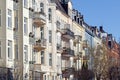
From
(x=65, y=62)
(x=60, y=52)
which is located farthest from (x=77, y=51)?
(x=60, y=52)

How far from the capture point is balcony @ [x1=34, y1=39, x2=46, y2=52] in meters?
61.6

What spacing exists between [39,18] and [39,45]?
10.7 ft

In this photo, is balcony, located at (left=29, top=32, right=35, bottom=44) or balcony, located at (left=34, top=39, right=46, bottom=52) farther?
balcony, located at (left=34, top=39, right=46, bottom=52)

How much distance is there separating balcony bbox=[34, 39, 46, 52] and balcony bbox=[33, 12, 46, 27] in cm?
204

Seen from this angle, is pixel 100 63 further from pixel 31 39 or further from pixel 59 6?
pixel 31 39

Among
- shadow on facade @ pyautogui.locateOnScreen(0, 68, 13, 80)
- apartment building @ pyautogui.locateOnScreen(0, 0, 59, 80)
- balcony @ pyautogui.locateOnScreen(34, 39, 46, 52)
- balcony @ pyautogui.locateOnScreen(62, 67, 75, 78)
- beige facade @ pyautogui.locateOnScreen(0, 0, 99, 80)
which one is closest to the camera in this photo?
shadow on facade @ pyautogui.locateOnScreen(0, 68, 13, 80)

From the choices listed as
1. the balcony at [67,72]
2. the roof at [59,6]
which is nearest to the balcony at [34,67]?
the balcony at [67,72]

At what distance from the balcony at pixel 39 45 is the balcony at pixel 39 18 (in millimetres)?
2035

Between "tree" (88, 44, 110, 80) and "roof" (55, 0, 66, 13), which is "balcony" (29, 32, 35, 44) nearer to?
"roof" (55, 0, 66, 13)

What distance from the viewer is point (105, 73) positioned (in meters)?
110

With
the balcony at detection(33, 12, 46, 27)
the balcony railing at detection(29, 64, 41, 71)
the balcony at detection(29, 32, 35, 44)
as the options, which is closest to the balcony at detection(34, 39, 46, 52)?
the balcony at detection(29, 32, 35, 44)

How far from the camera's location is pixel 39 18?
6097cm

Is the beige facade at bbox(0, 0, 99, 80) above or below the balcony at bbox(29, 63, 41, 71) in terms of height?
above

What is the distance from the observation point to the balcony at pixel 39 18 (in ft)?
199
